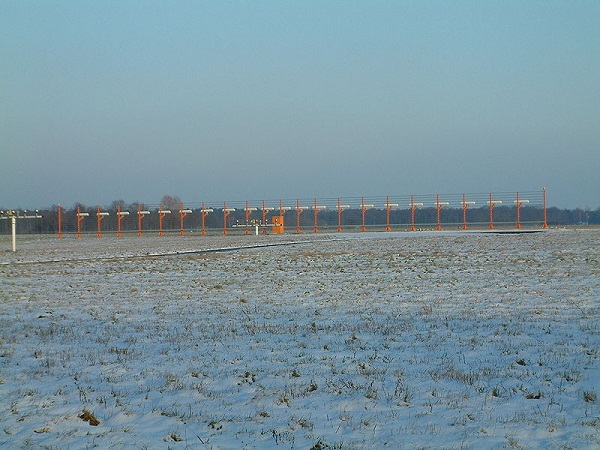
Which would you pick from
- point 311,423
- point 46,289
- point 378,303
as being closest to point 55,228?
point 46,289

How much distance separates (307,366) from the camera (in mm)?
8234

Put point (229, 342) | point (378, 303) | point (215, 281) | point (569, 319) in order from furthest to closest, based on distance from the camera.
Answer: point (215, 281) < point (378, 303) < point (569, 319) < point (229, 342)

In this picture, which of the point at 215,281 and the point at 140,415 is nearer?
the point at 140,415

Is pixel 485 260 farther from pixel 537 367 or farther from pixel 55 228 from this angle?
pixel 55 228

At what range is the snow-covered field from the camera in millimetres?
5949

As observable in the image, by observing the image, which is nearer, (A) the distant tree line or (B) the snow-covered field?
(B) the snow-covered field

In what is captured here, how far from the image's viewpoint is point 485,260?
23188 mm

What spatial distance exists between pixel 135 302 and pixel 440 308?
6.65 meters

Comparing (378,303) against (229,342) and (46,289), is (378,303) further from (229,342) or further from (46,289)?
(46,289)

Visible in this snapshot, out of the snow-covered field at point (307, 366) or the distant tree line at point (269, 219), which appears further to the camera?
the distant tree line at point (269, 219)

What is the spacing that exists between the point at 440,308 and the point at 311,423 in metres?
6.73

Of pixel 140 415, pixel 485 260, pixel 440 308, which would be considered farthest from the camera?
pixel 485 260

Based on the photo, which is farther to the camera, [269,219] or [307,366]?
[269,219]

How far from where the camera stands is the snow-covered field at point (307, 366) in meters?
5.95
